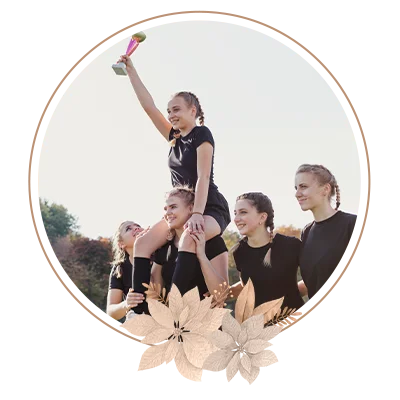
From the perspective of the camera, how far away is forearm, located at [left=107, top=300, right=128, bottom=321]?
372 centimetres

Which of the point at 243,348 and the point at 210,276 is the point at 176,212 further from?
the point at 243,348

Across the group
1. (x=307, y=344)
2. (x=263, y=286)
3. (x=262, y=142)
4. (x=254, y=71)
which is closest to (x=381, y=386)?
(x=307, y=344)

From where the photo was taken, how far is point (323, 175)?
147 inches

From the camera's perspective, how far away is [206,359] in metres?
3.42

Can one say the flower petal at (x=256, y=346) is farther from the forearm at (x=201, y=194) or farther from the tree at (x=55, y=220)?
the tree at (x=55, y=220)

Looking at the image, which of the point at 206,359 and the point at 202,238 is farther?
the point at 202,238

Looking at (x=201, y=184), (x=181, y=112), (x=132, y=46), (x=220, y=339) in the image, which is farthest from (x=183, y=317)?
(x=132, y=46)

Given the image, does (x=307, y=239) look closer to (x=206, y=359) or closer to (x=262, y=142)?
(x=262, y=142)

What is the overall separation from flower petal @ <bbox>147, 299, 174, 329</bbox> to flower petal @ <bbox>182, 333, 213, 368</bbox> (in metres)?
0.10

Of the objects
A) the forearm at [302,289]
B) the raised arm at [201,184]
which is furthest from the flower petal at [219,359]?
the raised arm at [201,184]

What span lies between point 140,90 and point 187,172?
478 mm

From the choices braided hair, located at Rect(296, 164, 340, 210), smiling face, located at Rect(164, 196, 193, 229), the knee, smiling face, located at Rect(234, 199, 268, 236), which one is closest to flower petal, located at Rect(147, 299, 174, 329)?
the knee

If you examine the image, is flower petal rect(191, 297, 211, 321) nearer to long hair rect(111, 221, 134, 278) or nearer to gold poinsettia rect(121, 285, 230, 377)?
gold poinsettia rect(121, 285, 230, 377)

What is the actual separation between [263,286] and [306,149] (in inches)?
27.9
